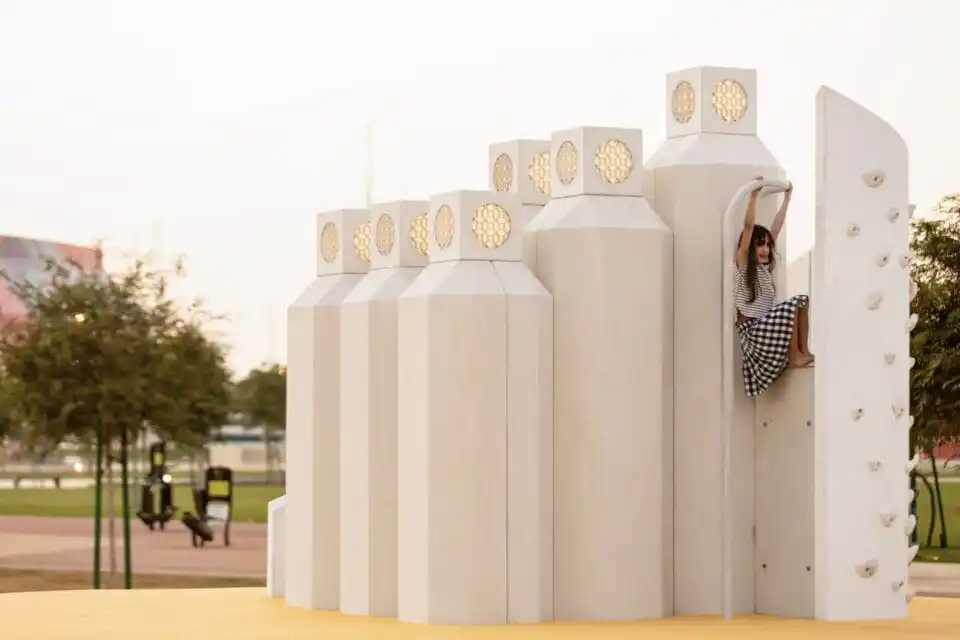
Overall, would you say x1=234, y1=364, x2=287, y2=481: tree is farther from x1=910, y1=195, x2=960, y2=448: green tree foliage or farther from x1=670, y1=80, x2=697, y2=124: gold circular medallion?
x1=670, y1=80, x2=697, y2=124: gold circular medallion

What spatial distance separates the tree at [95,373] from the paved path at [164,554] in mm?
2917

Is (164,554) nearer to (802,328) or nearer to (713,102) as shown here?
(713,102)

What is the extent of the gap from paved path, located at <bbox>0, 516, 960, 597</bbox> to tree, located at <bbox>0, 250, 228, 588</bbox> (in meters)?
2.92

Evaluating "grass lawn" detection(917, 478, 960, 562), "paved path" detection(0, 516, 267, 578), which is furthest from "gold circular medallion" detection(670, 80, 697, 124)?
"grass lawn" detection(917, 478, 960, 562)

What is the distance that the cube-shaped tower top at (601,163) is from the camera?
547 inches

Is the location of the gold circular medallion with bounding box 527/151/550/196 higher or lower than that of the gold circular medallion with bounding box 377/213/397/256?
higher

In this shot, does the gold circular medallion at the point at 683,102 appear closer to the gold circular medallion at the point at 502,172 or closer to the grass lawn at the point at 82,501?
the gold circular medallion at the point at 502,172

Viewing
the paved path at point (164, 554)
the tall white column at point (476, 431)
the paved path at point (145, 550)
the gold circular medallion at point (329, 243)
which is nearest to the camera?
the tall white column at point (476, 431)

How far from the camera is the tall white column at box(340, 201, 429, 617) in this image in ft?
46.6

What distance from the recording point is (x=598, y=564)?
13633 millimetres

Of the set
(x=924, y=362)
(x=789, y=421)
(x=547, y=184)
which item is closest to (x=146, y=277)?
(x=924, y=362)

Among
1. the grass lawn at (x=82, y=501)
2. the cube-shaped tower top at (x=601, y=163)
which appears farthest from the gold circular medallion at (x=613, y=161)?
the grass lawn at (x=82, y=501)

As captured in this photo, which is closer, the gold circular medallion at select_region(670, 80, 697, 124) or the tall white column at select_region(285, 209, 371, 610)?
the gold circular medallion at select_region(670, 80, 697, 124)

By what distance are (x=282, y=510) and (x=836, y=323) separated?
4935mm
